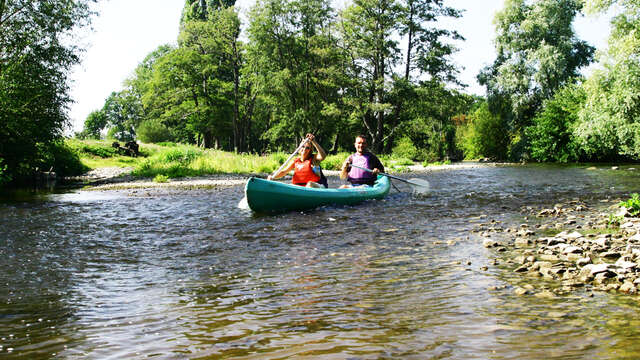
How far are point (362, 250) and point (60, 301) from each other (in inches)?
139

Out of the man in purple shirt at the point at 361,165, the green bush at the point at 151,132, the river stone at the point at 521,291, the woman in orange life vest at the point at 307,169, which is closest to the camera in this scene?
the river stone at the point at 521,291

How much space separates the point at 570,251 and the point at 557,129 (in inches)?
1174

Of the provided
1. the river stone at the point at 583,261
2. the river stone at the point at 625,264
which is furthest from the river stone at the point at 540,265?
the river stone at the point at 625,264

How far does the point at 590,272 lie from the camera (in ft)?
14.5

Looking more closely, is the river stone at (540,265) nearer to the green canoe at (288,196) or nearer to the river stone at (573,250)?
the river stone at (573,250)

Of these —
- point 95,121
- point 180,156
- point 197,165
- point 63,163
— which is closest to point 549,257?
point 197,165

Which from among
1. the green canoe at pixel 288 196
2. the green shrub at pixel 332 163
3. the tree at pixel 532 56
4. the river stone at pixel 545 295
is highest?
the tree at pixel 532 56

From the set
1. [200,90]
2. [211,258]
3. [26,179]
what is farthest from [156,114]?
[211,258]

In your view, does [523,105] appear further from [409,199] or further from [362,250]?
[362,250]

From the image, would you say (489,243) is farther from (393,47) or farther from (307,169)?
(393,47)

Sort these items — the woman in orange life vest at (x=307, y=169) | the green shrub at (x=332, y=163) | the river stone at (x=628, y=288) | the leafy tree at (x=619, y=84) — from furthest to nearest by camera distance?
1. the green shrub at (x=332, y=163)
2. the leafy tree at (x=619, y=84)
3. the woman in orange life vest at (x=307, y=169)
4. the river stone at (x=628, y=288)

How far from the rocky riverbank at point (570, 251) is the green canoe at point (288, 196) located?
3.72 meters

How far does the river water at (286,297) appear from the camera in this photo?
9.93ft

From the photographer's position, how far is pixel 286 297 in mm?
4203
